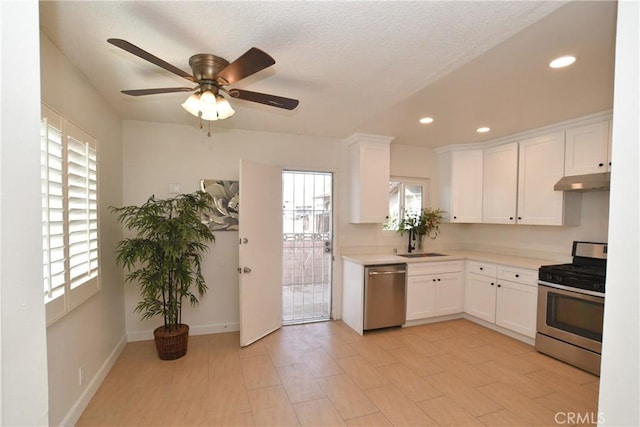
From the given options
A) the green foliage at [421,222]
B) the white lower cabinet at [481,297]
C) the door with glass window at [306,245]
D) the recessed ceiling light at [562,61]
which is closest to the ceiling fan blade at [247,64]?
the recessed ceiling light at [562,61]

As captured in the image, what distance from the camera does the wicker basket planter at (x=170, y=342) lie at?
2.80m

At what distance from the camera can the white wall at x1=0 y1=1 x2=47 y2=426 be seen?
17.6 inches

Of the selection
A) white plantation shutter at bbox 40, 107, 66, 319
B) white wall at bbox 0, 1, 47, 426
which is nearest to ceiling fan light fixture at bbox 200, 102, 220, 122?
white plantation shutter at bbox 40, 107, 66, 319

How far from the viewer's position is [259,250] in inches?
131

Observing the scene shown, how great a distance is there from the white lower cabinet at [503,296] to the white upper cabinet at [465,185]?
72 cm

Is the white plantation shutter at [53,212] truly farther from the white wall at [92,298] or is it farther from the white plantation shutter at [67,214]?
the white wall at [92,298]

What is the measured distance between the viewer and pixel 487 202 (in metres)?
4.06

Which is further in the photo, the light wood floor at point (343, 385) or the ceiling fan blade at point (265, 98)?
the light wood floor at point (343, 385)

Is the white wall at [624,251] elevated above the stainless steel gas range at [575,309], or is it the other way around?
the white wall at [624,251]

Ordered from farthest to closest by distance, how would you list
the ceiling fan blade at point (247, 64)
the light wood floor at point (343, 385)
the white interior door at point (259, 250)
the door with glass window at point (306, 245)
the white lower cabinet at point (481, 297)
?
1. the door with glass window at point (306, 245)
2. the white lower cabinet at point (481, 297)
3. the white interior door at point (259, 250)
4. the light wood floor at point (343, 385)
5. the ceiling fan blade at point (247, 64)

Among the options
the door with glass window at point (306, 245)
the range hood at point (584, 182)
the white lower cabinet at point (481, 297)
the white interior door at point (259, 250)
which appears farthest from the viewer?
the door with glass window at point (306, 245)

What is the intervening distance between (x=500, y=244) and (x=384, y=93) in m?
3.11

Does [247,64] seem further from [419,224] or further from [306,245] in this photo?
[419,224]

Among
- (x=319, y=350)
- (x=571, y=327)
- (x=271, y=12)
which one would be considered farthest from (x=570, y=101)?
(x=319, y=350)
